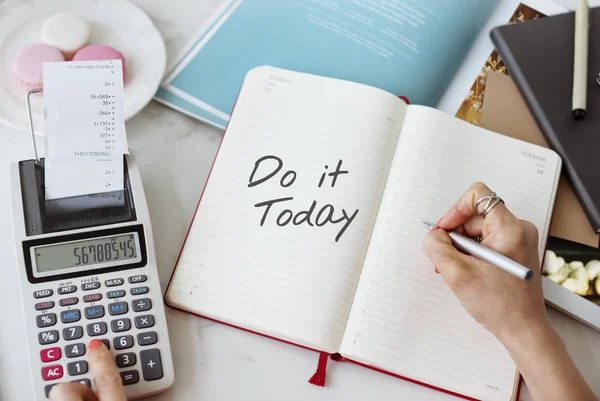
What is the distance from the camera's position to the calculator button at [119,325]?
1.99 feet

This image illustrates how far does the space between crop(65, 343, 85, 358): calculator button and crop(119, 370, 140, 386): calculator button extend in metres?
0.04

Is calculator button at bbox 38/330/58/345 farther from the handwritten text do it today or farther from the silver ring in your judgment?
the silver ring

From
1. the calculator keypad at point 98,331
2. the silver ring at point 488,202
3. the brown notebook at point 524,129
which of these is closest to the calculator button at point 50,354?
the calculator keypad at point 98,331

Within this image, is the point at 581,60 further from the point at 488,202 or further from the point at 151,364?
the point at 151,364

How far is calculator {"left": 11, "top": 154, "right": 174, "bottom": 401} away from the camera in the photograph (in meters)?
0.59

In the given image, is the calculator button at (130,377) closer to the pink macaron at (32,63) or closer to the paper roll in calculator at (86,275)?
the paper roll in calculator at (86,275)

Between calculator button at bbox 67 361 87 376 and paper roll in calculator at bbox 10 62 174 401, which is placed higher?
paper roll in calculator at bbox 10 62 174 401

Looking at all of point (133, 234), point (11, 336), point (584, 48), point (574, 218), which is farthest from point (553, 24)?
point (11, 336)

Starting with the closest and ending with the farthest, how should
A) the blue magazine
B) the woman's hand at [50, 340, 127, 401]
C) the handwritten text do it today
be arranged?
1. the woman's hand at [50, 340, 127, 401]
2. the handwritten text do it today
3. the blue magazine

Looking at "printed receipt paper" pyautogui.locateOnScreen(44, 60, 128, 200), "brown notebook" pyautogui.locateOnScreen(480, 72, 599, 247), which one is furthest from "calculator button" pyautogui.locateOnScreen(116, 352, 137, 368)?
"brown notebook" pyautogui.locateOnScreen(480, 72, 599, 247)

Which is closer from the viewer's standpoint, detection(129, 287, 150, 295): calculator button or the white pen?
detection(129, 287, 150, 295): calculator button

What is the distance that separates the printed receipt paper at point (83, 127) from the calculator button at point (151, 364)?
17 centimetres

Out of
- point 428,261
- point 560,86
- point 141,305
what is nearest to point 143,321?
point 141,305

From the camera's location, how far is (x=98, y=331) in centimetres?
60
